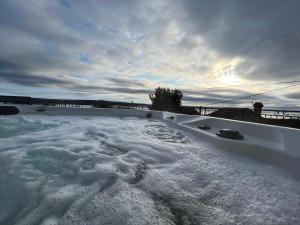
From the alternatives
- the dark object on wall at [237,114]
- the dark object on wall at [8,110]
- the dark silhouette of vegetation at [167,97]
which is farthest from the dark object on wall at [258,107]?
the dark object on wall at [8,110]

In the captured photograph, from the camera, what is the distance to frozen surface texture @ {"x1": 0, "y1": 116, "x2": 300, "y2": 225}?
1.07 meters

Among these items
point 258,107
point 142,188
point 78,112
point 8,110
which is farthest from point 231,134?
point 8,110

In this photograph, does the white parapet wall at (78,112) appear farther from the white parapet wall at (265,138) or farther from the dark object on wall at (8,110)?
the white parapet wall at (265,138)

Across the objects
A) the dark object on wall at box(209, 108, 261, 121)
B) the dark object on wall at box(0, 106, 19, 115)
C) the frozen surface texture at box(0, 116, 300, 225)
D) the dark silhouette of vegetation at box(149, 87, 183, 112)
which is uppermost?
the dark silhouette of vegetation at box(149, 87, 183, 112)

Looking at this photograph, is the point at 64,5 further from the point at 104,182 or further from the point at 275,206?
the point at 275,206

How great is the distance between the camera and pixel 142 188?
141cm

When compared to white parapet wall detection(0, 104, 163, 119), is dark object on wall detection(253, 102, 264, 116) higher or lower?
higher

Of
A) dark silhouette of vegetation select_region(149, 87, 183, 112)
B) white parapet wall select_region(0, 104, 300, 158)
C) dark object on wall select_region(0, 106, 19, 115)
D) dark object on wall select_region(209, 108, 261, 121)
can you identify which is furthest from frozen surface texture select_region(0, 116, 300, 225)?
dark silhouette of vegetation select_region(149, 87, 183, 112)

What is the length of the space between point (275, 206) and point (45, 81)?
1518 cm

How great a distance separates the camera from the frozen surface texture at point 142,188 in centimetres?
107

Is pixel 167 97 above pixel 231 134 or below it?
above

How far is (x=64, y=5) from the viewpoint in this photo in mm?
3953

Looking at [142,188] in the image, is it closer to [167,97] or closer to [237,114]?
[237,114]

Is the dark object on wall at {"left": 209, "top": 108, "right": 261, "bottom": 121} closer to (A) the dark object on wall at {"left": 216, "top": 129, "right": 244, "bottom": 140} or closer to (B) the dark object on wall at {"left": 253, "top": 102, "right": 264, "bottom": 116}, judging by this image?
(B) the dark object on wall at {"left": 253, "top": 102, "right": 264, "bottom": 116}
